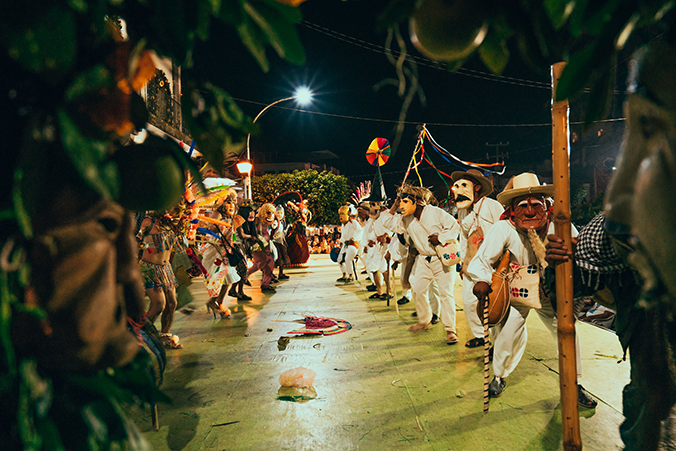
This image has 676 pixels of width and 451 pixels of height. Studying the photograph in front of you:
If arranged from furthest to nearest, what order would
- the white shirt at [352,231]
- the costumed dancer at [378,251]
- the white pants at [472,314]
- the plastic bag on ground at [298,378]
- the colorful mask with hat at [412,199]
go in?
1. the white shirt at [352,231]
2. the costumed dancer at [378,251]
3. the colorful mask with hat at [412,199]
4. the white pants at [472,314]
5. the plastic bag on ground at [298,378]

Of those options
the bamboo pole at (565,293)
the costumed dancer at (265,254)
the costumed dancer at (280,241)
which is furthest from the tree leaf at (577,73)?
the costumed dancer at (280,241)

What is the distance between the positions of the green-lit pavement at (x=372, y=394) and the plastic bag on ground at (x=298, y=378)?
0.29 feet

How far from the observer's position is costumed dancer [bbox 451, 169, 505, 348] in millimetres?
4594

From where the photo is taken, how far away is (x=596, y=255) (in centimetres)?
207

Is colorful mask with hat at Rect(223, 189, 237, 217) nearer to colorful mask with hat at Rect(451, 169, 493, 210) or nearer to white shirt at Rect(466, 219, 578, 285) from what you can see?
colorful mask with hat at Rect(451, 169, 493, 210)

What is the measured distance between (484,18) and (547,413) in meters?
3.24

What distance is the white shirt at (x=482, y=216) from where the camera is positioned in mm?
4767

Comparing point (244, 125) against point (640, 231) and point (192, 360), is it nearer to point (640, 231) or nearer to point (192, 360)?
point (640, 231)

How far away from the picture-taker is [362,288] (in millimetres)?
9477

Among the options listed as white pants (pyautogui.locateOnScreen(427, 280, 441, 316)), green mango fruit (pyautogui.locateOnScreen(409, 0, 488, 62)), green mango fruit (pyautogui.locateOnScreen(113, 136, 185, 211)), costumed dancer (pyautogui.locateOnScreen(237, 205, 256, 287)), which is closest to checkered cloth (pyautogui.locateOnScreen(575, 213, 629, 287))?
green mango fruit (pyautogui.locateOnScreen(409, 0, 488, 62))

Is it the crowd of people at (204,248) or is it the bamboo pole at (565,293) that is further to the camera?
the crowd of people at (204,248)

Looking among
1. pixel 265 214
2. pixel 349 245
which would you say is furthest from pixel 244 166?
pixel 349 245

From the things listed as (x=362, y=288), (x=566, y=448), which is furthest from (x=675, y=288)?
(x=362, y=288)

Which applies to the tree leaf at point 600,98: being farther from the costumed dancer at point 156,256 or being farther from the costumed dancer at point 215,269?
the costumed dancer at point 215,269
